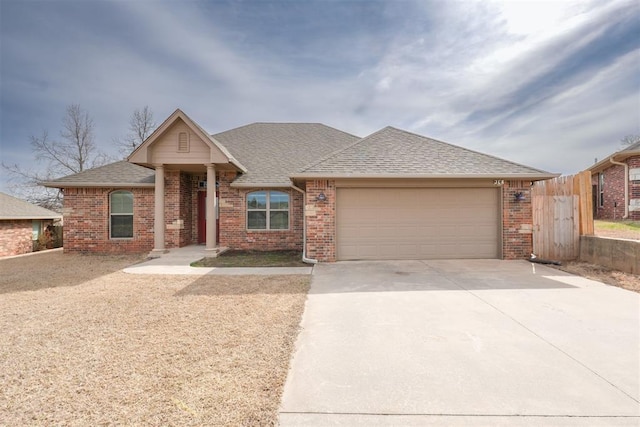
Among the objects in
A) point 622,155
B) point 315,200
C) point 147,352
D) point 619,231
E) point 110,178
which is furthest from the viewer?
point 622,155

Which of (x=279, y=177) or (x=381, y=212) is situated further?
(x=279, y=177)

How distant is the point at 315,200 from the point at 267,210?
3.45m

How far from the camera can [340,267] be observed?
8039 millimetres

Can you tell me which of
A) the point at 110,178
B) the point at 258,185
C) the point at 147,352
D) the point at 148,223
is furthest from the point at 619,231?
the point at 110,178

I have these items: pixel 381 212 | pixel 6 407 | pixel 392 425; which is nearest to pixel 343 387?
pixel 392 425

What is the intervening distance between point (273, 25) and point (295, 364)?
11.2 m

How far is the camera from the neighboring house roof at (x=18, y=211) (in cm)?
1202

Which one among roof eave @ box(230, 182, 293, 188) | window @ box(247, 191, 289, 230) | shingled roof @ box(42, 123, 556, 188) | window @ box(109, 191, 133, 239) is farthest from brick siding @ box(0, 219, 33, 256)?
window @ box(247, 191, 289, 230)

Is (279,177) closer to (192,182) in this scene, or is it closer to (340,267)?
(192,182)

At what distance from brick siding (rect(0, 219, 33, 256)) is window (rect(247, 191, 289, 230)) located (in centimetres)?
1057

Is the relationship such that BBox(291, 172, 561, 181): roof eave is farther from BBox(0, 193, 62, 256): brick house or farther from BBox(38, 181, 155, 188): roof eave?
BBox(0, 193, 62, 256): brick house

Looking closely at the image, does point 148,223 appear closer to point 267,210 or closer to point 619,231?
point 267,210

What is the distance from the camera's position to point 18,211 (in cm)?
1266

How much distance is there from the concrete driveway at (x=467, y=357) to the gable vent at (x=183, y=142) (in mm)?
7420
